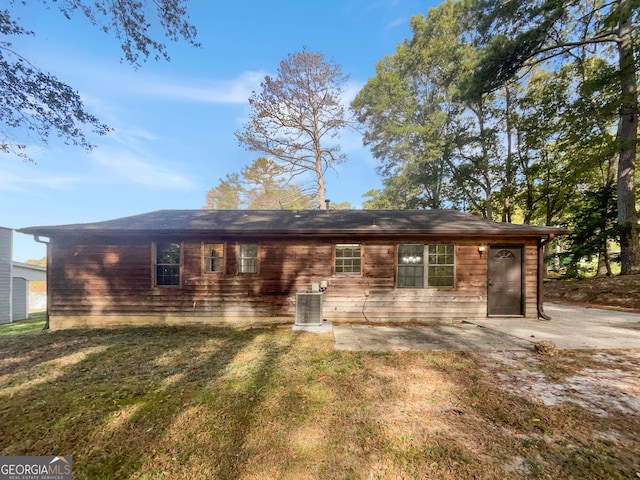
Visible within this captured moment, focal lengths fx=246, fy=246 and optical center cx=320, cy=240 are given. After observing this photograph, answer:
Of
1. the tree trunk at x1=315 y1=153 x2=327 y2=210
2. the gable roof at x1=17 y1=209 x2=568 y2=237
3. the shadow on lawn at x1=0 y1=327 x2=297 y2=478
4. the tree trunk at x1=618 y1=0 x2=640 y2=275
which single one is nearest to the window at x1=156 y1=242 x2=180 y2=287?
the gable roof at x1=17 y1=209 x2=568 y2=237

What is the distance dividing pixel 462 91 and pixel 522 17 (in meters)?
3.21

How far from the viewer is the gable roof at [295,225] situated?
6.71 m

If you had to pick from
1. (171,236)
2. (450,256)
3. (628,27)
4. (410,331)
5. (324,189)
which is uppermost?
(628,27)

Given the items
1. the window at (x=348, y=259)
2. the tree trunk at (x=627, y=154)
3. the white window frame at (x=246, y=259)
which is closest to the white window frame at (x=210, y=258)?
the white window frame at (x=246, y=259)

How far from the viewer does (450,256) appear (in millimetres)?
7129

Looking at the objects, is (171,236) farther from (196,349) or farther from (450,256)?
(450,256)

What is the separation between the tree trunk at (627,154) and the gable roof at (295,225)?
719 centimetres

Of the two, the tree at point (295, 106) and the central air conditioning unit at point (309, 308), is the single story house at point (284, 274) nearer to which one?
the central air conditioning unit at point (309, 308)

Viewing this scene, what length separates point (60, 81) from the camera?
189 inches

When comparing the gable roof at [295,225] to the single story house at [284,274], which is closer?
the gable roof at [295,225]

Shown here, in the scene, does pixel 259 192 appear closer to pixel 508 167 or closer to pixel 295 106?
pixel 295 106

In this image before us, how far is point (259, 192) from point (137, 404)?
26466mm

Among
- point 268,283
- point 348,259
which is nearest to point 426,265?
point 348,259

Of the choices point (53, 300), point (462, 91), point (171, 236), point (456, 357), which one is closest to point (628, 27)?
point (462, 91)
